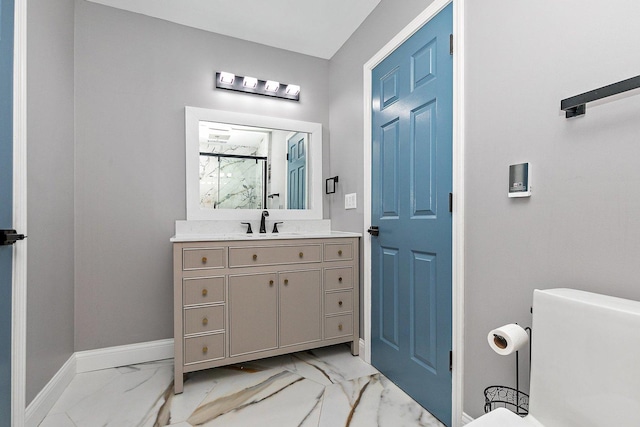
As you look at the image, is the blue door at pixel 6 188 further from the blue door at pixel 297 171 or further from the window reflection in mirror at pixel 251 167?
the blue door at pixel 297 171

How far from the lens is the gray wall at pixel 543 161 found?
899 millimetres

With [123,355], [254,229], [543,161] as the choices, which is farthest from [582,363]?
[123,355]

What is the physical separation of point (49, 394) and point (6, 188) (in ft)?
3.71

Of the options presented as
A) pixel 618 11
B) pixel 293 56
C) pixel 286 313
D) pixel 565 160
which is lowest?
pixel 286 313

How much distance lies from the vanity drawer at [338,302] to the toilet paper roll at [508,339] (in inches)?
49.8

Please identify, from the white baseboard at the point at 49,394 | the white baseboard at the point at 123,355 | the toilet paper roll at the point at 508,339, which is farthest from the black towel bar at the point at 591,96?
the white baseboard at the point at 123,355

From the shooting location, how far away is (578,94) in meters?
1.00

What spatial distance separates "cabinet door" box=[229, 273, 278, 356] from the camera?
1899 millimetres

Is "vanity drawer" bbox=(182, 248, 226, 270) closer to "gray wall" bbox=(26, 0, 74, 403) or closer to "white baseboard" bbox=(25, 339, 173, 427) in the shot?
"gray wall" bbox=(26, 0, 74, 403)

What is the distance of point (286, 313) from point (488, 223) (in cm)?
135

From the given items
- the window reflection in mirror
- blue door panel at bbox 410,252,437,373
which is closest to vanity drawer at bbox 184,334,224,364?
the window reflection in mirror

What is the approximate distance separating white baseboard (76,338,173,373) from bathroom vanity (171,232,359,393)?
1.83 ft

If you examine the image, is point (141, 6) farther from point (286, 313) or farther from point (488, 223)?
point (488, 223)

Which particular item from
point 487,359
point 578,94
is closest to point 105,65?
point 578,94
